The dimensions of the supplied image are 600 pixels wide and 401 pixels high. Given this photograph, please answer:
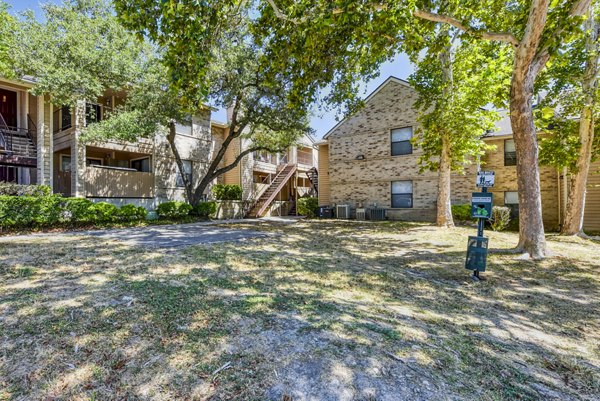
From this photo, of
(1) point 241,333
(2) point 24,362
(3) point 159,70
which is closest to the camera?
(2) point 24,362

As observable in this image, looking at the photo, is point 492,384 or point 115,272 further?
point 115,272

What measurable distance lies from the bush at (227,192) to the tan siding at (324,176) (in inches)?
227

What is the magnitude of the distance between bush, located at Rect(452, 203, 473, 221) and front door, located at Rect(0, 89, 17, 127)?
71.6 feet

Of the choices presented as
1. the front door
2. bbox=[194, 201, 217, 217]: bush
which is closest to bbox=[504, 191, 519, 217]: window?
bbox=[194, 201, 217, 217]: bush

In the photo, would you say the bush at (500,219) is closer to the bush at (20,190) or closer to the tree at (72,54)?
the tree at (72,54)

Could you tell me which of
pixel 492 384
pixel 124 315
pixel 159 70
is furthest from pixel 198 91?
pixel 159 70

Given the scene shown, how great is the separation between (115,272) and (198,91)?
3.88 m

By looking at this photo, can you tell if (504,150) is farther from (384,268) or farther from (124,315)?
(124,315)

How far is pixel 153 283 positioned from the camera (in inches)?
169

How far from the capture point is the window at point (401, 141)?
17328mm

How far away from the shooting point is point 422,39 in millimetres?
7223

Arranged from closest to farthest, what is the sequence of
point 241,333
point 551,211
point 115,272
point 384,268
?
point 241,333 → point 115,272 → point 384,268 → point 551,211

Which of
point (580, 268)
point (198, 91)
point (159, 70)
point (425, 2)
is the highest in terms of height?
point (159, 70)

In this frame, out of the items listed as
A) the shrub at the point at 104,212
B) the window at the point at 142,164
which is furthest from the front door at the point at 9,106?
the shrub at the point at 104,212
